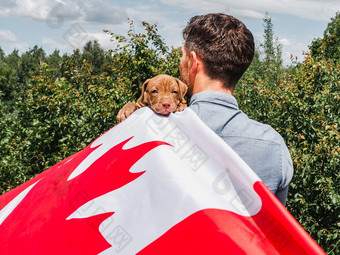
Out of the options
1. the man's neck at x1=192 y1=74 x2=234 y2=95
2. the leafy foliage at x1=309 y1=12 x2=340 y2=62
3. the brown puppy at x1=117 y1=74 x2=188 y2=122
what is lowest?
the leafy foliage at x1=309 y1=12 x2=340 y2=62

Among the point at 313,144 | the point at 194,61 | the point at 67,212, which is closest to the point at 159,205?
the point at 67,212

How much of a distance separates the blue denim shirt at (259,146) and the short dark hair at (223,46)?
11.9 inches

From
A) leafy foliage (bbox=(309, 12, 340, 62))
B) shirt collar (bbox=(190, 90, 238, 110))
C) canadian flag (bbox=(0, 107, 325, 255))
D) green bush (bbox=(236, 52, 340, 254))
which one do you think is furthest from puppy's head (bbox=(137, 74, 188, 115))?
leafy foliage (bbox=(309, 12, 340, 62))

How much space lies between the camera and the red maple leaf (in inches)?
96.8

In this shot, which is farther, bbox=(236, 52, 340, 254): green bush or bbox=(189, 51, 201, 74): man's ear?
bbox=(236, 52, 340, 254): green bush

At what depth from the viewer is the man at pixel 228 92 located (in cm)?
221

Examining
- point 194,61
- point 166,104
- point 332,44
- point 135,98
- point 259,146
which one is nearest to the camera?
point 259,146

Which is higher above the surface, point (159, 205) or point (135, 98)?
point (159, 205)

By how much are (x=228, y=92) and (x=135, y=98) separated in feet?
22.8

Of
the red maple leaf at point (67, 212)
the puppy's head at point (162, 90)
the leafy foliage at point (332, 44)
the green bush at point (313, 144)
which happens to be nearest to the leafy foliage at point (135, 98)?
the green bush at point (313, 144)

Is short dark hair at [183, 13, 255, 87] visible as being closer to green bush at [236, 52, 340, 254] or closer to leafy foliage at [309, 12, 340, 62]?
green bush at [236, 52, 340, 254]

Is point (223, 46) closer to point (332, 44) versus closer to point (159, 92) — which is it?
point (159, 92)

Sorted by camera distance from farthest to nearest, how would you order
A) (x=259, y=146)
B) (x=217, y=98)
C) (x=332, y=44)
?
(x=332, y=44), (x=217, y=98), (x=259, y=146)

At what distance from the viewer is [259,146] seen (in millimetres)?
2193
